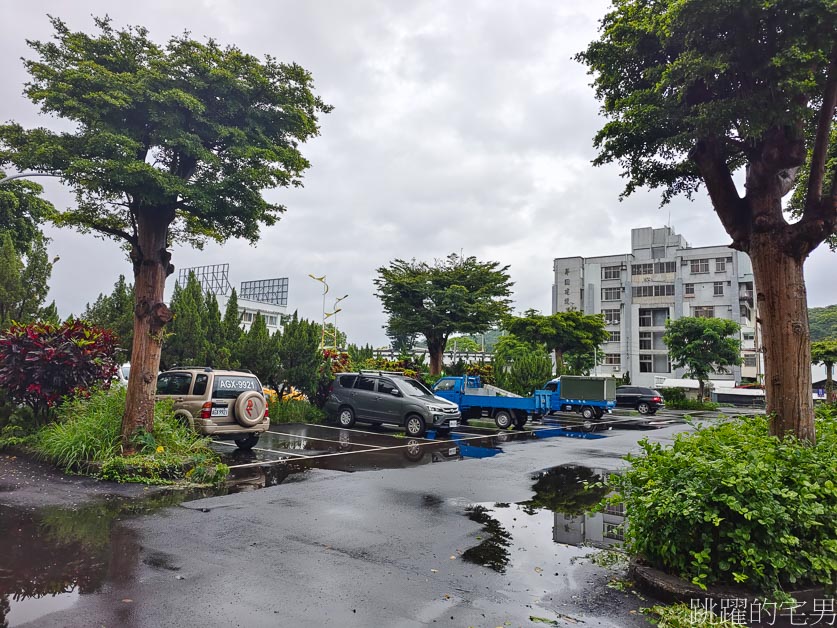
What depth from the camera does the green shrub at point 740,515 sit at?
4.38m

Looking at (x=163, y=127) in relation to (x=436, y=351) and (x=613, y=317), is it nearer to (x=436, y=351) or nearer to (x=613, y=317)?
(x=436, y=351)

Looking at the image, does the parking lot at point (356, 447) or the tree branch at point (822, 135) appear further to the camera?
the parking lot at point (356, 447)

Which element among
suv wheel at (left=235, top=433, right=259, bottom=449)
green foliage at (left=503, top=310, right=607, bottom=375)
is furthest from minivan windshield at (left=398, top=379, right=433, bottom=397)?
green foliage at (left=503, top=310, right=607, bottom=375)

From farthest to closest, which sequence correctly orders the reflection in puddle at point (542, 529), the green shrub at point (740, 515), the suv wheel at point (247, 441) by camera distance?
1. the suv wheel at point (247, 441)
2. the reflection in puddle at point (542, 529)
3. the green shrub at point (740, 515)

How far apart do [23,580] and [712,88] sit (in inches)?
356

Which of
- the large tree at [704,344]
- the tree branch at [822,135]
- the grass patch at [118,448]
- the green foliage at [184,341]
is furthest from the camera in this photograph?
the large tree at [704,344]

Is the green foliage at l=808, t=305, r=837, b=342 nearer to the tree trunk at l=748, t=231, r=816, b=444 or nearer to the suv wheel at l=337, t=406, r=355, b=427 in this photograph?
the suv wheel at l=337, t=406, r=355, b=427

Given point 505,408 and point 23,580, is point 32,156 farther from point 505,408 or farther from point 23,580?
point 505,408

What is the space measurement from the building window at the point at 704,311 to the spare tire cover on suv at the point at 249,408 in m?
59.6

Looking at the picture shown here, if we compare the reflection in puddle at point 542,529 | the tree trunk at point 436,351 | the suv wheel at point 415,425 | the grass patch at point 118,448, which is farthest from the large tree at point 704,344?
the grass patch at point 118,448

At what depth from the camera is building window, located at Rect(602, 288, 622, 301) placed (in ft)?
216

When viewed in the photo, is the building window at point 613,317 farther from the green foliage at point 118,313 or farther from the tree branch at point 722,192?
the tree branch at point 722,192

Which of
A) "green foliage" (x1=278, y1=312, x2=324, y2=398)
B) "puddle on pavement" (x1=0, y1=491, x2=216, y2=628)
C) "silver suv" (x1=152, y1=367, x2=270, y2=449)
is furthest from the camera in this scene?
"green foliage" (x1=278, y1=312, x2=324, y2=398)

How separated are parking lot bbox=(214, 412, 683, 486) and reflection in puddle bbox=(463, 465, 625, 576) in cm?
353
